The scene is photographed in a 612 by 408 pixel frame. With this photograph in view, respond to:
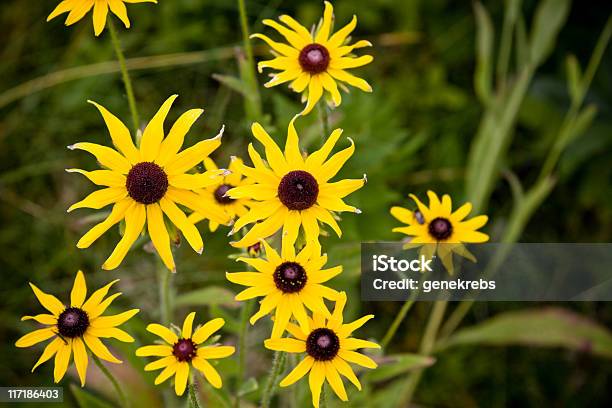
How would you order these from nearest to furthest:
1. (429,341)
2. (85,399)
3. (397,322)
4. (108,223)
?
(108,223) < (397,322) < (85,399) < (429,341)

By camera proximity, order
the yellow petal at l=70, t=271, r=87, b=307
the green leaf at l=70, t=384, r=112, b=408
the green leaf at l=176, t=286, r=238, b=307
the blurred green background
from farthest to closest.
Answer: the blurred green background
the green leaf at l=176, t=286, r=238, b=307
the green leaf at l=70, t=384, r=112, b=408
the yellow petal at l=70, t=271, r=87, b=307

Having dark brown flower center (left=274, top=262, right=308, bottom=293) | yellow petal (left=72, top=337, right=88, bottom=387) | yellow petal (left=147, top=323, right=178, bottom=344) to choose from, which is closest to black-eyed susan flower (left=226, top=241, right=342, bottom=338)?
dark brown flower center (left=274, top=262, right=308, bottom=293)

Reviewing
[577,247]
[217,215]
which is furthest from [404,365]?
[577,247]

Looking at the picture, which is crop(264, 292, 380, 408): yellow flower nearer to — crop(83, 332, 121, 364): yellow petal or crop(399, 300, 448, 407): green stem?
crop(83, 332, 121, 364): yellow petal

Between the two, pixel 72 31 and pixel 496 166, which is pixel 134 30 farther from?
pixel 496 166

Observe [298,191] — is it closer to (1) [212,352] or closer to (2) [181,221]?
(2) [181,221]

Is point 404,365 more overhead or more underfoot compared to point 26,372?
more underfoot

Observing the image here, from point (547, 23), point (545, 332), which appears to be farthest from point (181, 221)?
point (547, 23)
